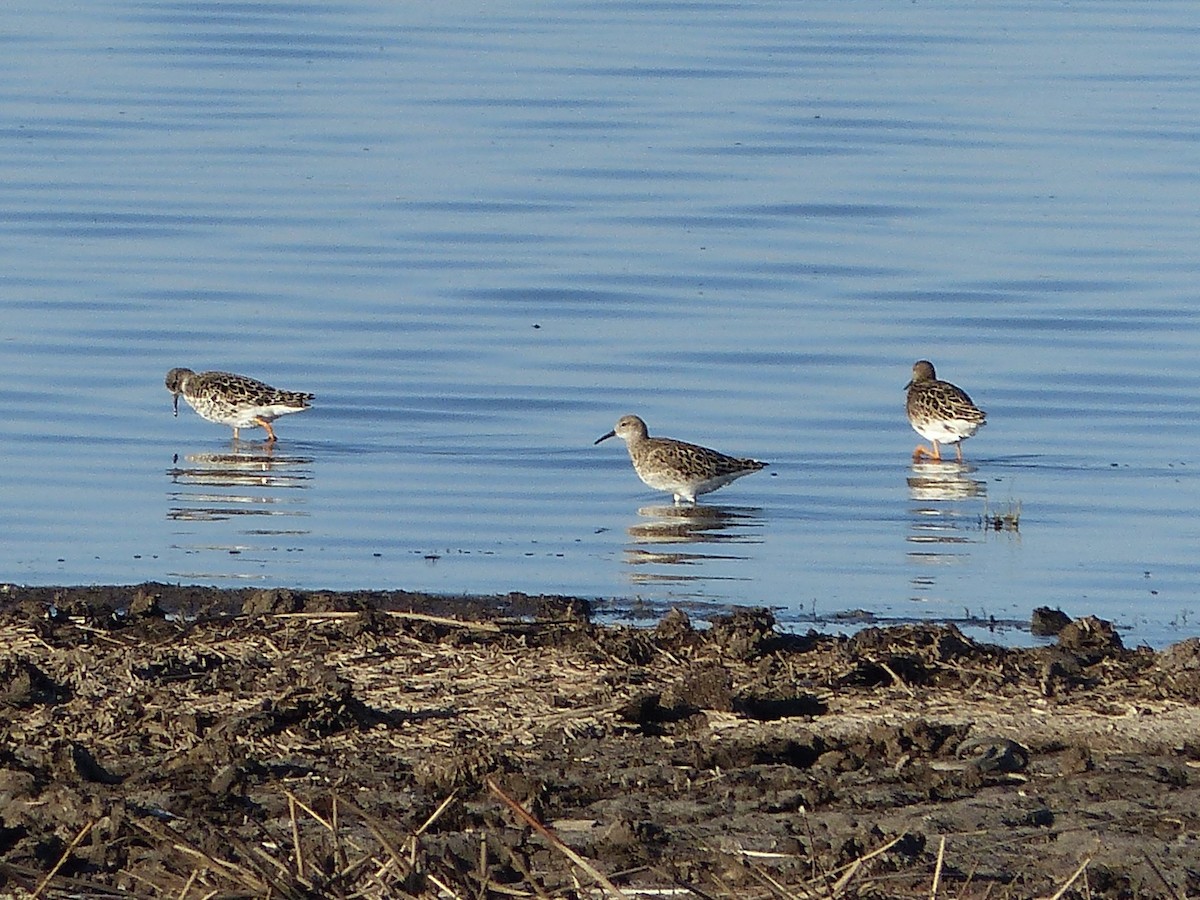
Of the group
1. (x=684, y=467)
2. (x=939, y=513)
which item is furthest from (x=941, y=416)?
(x=684, y=467)

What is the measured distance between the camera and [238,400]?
16.9 metres

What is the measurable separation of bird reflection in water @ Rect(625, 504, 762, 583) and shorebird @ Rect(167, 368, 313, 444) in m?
3.53

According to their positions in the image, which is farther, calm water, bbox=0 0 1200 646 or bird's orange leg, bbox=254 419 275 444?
bird's orange leg, bbox=254 419 275 444

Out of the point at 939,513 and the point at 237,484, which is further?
the point at 237,484

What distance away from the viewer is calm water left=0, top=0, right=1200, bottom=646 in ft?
42.1

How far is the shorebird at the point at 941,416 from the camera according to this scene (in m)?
16.2

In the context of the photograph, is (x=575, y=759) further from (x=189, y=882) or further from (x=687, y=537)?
(x=687, y=537)

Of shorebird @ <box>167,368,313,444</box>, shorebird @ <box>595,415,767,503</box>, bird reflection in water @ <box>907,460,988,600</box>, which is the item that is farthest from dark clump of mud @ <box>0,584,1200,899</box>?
shorebird @ <box>167,368,313,444</box>

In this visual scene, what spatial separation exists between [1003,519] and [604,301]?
28.6ft

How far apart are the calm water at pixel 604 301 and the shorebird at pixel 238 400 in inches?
9.3

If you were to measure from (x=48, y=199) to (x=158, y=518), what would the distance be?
46.0 ft

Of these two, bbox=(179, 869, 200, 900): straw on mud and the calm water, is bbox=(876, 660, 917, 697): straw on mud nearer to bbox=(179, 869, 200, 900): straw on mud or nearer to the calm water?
the calm water

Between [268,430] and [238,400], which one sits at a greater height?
[238,400]

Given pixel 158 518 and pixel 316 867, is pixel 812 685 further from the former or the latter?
pixel 158 518
